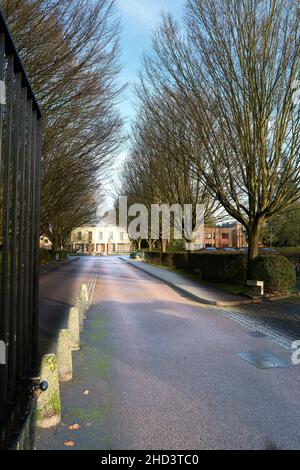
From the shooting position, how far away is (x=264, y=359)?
603 cm

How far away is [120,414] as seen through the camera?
4.02 meters

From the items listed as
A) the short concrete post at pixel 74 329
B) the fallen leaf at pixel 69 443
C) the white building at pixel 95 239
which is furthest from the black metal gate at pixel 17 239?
the white building at pixel 95 239

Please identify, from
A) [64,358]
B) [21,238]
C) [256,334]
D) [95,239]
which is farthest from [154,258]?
[95,239]

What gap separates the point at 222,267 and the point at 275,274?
14.1ft

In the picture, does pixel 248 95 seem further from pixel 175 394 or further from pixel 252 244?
pixel 175 394

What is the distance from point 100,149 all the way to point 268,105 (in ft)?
28.9

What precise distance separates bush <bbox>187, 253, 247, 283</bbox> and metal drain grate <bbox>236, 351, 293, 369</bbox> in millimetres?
9624

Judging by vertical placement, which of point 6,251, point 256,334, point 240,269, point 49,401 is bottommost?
point 256,334


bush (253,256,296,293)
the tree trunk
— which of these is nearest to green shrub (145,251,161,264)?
the tree trunk

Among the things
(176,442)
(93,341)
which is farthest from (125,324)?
(176,442)

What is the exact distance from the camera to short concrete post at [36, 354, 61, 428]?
373 centimetres

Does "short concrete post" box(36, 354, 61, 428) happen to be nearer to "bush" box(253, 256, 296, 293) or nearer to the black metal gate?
the black metal gate

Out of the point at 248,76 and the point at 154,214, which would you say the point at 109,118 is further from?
the point at 154,214

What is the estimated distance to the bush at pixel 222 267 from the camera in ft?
52.7
